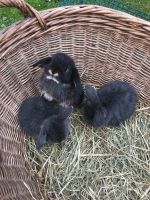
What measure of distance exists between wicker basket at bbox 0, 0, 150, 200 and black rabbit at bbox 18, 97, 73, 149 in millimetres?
56

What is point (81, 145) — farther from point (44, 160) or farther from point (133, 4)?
point (133, 4)

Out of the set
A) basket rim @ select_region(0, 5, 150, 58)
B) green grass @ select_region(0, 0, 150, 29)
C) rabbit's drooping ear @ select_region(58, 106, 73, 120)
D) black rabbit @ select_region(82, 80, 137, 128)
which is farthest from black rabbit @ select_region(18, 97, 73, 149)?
green grass @ select_region(0, 0, 150, 29)

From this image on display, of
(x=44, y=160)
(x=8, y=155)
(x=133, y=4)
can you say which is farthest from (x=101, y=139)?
(x=133, y=4)

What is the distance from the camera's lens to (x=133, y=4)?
306 centimetres

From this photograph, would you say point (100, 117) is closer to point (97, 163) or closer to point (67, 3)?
point (97, 163)

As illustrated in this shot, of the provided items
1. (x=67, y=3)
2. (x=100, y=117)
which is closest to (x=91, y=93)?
(x=100, y=117)

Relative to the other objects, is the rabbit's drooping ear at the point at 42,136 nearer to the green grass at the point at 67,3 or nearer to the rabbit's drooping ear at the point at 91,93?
the rabbit's drooping ear at the point at 91,93

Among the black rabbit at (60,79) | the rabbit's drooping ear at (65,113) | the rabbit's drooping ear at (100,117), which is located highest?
the black rabbit at (60,79)

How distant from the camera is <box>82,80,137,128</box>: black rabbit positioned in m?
2.00

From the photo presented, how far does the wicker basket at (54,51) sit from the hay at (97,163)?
3.4 inches

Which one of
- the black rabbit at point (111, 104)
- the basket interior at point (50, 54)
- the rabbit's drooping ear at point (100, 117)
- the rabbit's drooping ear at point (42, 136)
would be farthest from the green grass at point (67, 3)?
the rabbit's drooping ear at point (42, 136)

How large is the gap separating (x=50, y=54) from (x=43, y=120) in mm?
295

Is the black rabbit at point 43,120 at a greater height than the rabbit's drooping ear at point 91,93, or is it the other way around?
the rabbit's drooping ear at point 91,93

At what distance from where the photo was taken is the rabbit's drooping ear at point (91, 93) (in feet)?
6.38
